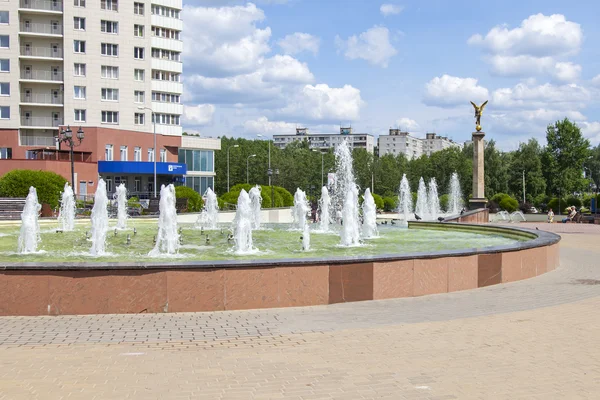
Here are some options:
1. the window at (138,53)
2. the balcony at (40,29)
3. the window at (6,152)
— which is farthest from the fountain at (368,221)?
the balcony at (40,29)

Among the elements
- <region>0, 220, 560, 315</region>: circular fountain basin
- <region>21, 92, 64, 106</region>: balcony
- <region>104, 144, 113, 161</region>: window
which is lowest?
<region>0, 220, 560, 315</region>: circular fountain basin

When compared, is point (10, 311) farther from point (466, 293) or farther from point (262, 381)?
point (466, 293)

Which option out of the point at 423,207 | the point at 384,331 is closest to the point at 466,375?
the point at 384,331

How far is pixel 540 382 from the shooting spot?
5.98 metres

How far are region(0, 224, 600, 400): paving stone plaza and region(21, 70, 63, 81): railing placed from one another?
51234 mm

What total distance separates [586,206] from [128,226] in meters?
54.3

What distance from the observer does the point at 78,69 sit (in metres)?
54.9

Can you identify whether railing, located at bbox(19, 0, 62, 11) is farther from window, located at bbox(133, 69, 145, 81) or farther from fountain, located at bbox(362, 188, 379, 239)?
fountain, located at bbox(362, 188, 379, 239)

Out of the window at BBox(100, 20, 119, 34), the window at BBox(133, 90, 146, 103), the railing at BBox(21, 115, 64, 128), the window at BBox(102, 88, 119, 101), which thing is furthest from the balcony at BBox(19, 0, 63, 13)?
the window at BBox(133, 90, 146, 103)

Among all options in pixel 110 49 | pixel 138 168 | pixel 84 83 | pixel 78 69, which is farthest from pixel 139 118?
pixel 78 69

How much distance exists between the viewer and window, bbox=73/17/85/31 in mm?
54531

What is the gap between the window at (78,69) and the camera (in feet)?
179

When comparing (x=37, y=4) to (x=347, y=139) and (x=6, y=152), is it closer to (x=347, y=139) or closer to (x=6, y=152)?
(x=6, y=152)

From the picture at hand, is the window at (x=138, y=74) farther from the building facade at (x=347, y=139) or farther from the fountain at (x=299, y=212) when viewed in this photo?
the building facade at (x=347, y=139)
